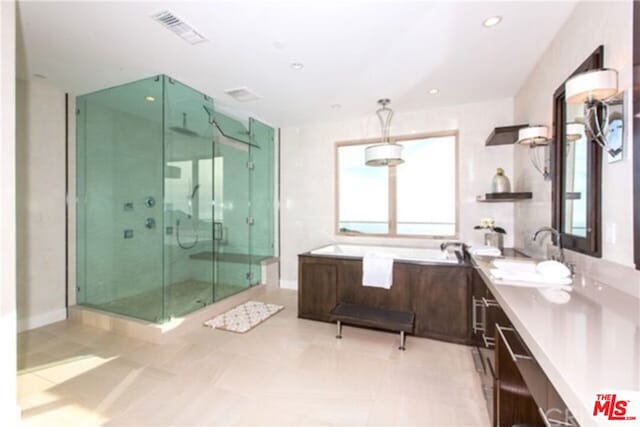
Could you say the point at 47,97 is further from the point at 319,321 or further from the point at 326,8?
the point at 319,321

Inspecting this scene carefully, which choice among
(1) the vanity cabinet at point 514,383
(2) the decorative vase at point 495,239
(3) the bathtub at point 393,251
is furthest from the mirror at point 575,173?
(3) the bathtub at point 393,251

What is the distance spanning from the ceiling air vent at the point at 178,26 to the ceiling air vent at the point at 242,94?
3.35 ft

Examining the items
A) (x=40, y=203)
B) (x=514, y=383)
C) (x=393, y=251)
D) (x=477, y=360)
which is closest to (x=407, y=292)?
(x=477, y=360)

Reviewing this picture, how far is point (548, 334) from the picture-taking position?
101 cm

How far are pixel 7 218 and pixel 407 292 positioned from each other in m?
3.28

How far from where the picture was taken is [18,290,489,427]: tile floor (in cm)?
189

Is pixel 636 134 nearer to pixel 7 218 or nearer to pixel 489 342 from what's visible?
pixel 489 342

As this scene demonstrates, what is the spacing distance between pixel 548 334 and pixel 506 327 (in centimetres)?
47

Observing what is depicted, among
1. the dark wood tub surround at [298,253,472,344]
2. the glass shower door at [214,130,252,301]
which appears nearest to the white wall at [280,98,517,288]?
the glass shower door at [214,130,252,301]

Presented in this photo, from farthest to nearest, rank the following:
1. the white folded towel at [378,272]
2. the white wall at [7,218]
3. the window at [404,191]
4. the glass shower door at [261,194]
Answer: the glass shower door at [261,194] → the window at [404,191] → the white folded towel at [378,272] → the white wall at [7,218]

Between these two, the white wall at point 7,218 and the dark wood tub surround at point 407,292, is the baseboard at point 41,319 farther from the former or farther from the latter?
the dark wood tub surround at point 407,292

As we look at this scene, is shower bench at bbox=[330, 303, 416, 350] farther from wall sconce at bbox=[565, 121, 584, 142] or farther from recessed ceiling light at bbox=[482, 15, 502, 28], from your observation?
recessed ceiling light at bbox=[482, 15, 502, 28]

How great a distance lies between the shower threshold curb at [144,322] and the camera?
9.64 feet

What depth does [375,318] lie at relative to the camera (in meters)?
2.97
